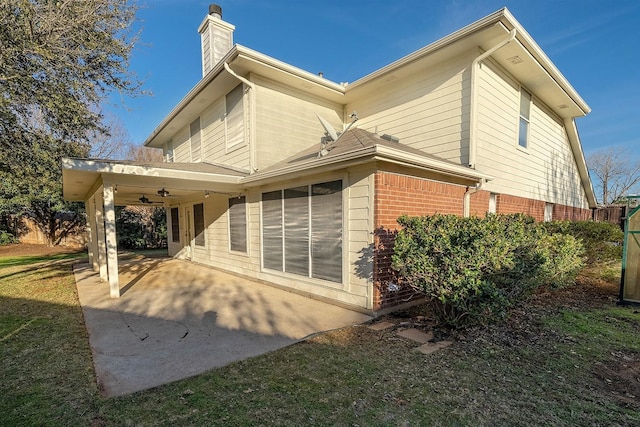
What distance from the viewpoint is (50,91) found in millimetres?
6109

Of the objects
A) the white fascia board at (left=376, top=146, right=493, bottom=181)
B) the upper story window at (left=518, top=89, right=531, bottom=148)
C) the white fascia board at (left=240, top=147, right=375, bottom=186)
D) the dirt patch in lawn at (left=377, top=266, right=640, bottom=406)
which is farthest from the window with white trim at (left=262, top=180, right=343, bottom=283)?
the upper story window at (left=518, top=89, right=531, bottom=148)

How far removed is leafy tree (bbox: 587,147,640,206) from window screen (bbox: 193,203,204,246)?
113 feet

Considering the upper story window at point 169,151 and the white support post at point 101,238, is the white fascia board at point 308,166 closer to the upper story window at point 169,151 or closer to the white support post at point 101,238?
the white support post at point 101,238

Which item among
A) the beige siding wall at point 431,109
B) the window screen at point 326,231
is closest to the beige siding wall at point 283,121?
the beige siding wall at point 431,109

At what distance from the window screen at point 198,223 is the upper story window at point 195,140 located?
176 centimetres

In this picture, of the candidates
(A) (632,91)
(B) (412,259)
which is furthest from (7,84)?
(A) (632,91)

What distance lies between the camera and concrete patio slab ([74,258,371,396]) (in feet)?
11.2

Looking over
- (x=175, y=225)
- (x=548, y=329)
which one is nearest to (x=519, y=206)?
(x=548, y=329)

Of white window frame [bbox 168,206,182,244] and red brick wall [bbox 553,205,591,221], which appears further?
white window frame [bbox 168,206,182,244]

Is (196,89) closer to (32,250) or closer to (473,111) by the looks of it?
(473,111)

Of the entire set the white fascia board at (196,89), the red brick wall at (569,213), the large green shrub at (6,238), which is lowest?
the large green shrub at (6,238)

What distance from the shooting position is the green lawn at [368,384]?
2.49 meters

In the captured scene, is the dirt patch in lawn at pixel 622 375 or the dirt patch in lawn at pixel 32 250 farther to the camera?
the dirt patch in lawn at pixel 32 250

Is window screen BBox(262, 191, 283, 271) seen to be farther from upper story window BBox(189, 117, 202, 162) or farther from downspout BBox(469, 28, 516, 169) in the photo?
upper story window BBox(189, 117, 202, 162)
